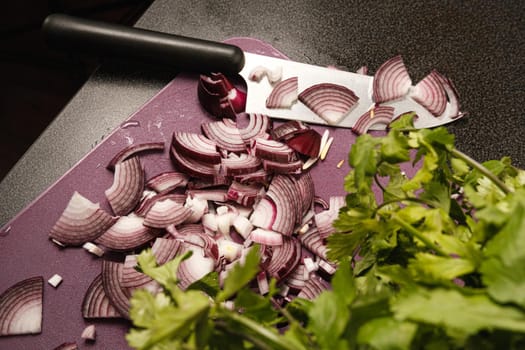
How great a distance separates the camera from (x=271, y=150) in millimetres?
1270

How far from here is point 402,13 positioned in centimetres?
158

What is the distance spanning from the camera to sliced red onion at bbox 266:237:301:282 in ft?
3.93

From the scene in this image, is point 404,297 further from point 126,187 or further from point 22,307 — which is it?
point 22,307

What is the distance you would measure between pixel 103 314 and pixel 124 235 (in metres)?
0.21

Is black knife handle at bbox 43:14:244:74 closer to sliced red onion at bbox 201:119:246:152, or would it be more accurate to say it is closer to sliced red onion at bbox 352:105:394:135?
sliced red onion at bbox 201:119:246:152

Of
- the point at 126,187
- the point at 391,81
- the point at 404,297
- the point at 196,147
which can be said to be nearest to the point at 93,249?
the point at 126,187

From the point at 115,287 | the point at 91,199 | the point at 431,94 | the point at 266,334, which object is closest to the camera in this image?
the point at 266,334

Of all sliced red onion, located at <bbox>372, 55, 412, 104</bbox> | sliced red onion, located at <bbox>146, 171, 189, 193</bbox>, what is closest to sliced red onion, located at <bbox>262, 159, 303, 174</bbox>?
sliced red onion, located at <bbox>146, 171, 189, 193</bbox>

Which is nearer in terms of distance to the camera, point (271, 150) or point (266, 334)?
point (266, 334)

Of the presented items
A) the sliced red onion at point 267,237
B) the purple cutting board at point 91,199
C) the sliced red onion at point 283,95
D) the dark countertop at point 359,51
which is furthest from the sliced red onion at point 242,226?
the dark countertop at point 359,51

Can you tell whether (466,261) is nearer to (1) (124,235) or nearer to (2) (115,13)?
(1) (124,235)

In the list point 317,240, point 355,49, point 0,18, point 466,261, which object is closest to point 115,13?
point 0,18

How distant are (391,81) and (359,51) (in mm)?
180

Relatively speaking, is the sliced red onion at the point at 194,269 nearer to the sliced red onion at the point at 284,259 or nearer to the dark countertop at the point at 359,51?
the sliced red onion at the point at 284,259
